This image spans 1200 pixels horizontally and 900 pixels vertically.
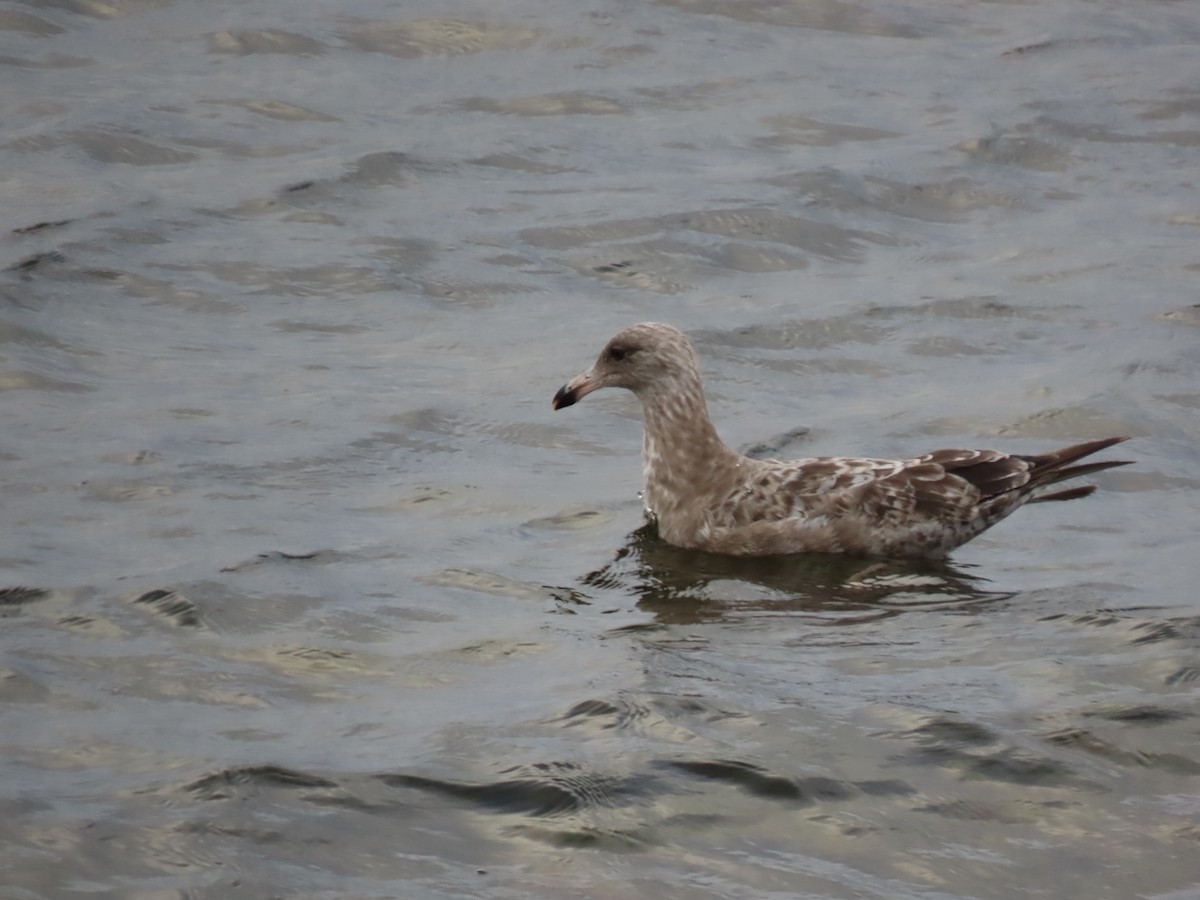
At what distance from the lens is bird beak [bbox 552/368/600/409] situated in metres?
9.71

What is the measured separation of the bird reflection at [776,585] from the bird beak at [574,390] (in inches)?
31.0

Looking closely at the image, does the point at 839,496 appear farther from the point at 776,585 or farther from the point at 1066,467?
the point at 1066,467

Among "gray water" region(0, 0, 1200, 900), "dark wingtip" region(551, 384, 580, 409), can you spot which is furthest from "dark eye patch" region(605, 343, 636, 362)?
"gray water" region(0, 0, 1200, 900)

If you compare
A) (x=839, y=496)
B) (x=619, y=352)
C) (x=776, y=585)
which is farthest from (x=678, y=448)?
(x=776, y=585)

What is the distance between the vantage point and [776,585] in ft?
28.4

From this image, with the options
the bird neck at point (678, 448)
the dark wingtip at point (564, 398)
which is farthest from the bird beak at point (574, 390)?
the bird neck at point (678, 448)

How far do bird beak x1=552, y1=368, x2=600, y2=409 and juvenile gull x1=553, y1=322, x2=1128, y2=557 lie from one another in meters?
0.03

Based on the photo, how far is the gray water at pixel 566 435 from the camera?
6145mm

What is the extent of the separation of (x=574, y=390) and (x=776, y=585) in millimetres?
1682

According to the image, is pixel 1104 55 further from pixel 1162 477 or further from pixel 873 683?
pixel 873 683

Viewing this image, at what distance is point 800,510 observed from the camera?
909 centimetres

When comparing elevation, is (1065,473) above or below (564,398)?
below

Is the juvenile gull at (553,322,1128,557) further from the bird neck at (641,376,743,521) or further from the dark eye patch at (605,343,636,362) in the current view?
the dark eye patch at (605,343,636,362)

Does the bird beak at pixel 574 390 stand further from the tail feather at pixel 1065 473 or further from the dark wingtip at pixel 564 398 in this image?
the tail feather at pixel 1065 473
